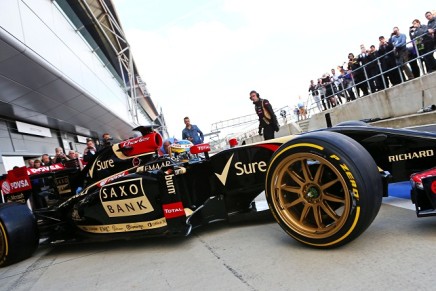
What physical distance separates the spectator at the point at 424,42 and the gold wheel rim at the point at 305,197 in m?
7.49

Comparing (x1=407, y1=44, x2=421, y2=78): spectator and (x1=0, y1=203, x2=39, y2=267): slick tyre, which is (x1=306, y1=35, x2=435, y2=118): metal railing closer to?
(x1=407, y1=44, x2=421, y2=78): spectator

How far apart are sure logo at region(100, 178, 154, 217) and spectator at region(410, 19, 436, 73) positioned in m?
7.89

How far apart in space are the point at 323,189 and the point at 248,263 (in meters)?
0.75

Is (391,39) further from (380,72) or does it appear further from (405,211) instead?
(405,211)

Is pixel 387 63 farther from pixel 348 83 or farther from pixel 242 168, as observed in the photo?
pixel 242 168

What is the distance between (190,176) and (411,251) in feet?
6.85

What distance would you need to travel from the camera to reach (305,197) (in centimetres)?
271

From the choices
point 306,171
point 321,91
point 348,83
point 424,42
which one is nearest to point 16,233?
point 306,171

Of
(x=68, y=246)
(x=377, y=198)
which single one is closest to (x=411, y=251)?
(x=377, y=198)

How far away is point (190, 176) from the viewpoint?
3678 mm

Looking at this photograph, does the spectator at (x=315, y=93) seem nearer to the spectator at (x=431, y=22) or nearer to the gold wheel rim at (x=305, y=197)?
the spectator at (x=431, y=22)

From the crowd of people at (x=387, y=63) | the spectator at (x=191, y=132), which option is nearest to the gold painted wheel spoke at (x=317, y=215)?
the spectator at (x=191, y=132)

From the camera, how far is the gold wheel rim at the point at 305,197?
2.58 meters

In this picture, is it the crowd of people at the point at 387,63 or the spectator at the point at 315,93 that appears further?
the spectator at the point at 315,93
